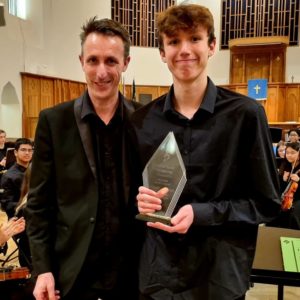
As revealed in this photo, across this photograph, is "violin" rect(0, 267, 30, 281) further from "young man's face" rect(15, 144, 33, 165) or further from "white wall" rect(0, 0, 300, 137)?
"white wall" rect(0, 0, 300, 137)

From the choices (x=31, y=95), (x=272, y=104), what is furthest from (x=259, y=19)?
(x=31, y=95)

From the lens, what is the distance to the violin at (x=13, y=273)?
10.2 feet

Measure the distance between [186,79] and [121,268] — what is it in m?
0.83

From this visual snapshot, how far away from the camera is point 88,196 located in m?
1.56

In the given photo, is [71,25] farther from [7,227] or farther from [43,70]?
[7,227]

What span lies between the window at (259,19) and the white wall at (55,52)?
1.52 feet

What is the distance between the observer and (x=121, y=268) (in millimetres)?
1588

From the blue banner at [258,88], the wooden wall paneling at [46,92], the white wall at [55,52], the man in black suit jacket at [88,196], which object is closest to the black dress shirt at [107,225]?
the man in black suit jacket at [88,196]

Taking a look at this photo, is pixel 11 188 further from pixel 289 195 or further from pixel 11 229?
pixel 289 195

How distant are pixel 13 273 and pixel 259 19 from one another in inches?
598

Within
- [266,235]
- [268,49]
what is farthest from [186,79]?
[268,49]

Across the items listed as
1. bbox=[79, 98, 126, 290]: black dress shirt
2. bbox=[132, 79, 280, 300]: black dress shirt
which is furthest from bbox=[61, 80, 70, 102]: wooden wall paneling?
bbox=[132, 79, 280, 300]: black dress shirt

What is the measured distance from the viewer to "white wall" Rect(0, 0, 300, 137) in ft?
38.5

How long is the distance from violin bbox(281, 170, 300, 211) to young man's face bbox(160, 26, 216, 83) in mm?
4228
